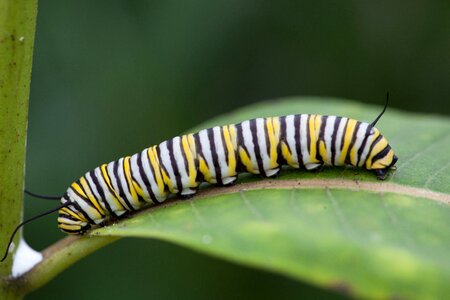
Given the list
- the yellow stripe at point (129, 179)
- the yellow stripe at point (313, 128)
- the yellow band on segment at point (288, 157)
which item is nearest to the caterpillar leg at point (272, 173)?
the yellow band on segment at point (288, 157)

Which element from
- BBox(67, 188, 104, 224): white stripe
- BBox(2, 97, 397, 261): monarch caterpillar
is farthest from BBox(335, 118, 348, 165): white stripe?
BBox(67, 188, 104, 224): white stripe

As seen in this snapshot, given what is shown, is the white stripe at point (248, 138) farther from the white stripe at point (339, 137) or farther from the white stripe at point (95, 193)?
the white stripe at point (95, 193)

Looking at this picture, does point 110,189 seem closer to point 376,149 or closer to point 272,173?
point 272,173

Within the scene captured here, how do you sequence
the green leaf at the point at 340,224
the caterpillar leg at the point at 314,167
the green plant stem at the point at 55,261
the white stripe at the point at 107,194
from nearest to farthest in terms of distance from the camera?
the green leaf at the point at 340,224, the green plant stem at the point at 55,261, the caterpillar leg at the point at 314,167, the white stripe at the point at 107,194

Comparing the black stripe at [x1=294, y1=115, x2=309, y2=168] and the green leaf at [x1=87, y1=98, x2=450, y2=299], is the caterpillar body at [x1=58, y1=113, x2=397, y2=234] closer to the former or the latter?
the black stripe at [x1=294, y1=115, x2=309, y2=168]

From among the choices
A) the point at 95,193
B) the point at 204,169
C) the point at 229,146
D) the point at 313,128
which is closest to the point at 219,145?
the point at 229,146

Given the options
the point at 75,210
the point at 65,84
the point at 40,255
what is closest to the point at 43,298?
the point at 65,84

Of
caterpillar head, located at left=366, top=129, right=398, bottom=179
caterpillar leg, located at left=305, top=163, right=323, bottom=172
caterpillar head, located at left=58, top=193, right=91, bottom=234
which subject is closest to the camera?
caterpillar head, located at left=366, top=129, right=398, bottom=179
